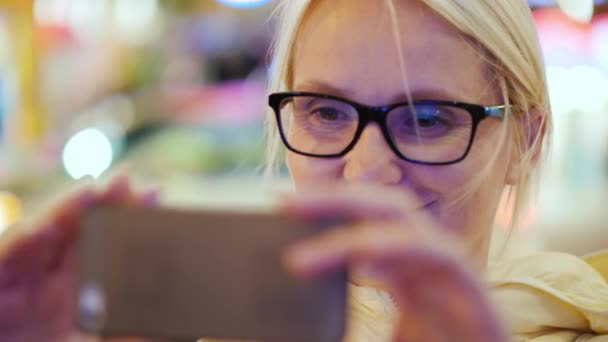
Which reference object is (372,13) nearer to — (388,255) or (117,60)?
(388,255)

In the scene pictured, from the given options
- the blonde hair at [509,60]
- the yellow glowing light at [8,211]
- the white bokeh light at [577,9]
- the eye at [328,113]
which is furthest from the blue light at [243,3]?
the eye at [328,113]

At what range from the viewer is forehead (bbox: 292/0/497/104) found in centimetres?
98

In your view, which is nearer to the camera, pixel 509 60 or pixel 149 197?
pixel 149 197

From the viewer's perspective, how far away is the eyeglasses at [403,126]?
0.98 meters

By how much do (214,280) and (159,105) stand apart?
547 cm

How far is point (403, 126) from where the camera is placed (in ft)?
3.26

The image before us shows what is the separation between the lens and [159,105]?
6012mm

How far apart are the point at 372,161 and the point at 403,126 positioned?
60 millimetres

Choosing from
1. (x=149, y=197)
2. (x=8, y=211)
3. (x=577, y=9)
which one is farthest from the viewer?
(x=577, y=9)

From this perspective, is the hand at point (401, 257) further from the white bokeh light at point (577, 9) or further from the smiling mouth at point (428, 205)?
the white bokeh light at point (577, 9)

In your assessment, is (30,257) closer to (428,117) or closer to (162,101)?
(428,117)

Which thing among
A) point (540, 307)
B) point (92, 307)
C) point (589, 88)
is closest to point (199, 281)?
point (92, 307)

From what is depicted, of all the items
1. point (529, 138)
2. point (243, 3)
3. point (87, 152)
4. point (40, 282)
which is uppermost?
point (243, 3)

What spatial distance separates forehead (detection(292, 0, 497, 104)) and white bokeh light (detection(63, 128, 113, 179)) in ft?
13.9
